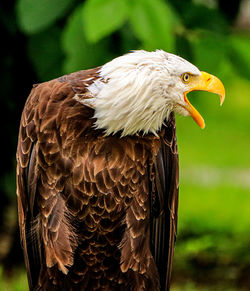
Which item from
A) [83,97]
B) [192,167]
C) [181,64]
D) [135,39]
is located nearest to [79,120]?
[83,97]

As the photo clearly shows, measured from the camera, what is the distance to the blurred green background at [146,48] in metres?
3.89

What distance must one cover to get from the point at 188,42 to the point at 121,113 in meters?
1.14

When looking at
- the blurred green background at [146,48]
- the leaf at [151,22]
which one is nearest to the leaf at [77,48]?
the blurred green background at [146,48]

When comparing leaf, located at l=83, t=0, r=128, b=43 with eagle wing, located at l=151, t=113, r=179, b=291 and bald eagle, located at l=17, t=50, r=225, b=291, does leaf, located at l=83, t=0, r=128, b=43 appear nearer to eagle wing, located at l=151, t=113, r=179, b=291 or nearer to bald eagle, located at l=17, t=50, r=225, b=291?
bald eagle, located at l=17, t=50, r=225, b=291

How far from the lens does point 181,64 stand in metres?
3.73

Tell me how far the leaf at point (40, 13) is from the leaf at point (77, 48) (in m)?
0.09

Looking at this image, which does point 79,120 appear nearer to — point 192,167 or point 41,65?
point 41,65

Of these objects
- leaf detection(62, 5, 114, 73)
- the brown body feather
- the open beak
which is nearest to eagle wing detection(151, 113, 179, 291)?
the brown body feather

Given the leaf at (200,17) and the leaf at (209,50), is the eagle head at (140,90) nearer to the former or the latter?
the leaf at (209,50)

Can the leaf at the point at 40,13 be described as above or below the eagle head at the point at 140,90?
above

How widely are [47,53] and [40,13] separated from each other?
0.62 m

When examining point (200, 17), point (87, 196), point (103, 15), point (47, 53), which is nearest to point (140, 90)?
point (103, 15)

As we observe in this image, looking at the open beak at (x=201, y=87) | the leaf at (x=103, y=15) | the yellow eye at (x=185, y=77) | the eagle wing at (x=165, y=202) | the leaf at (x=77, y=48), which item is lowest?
the eagle wing at (x=165, y=202)

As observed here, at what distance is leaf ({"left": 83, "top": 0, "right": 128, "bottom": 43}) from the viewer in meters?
3.78
